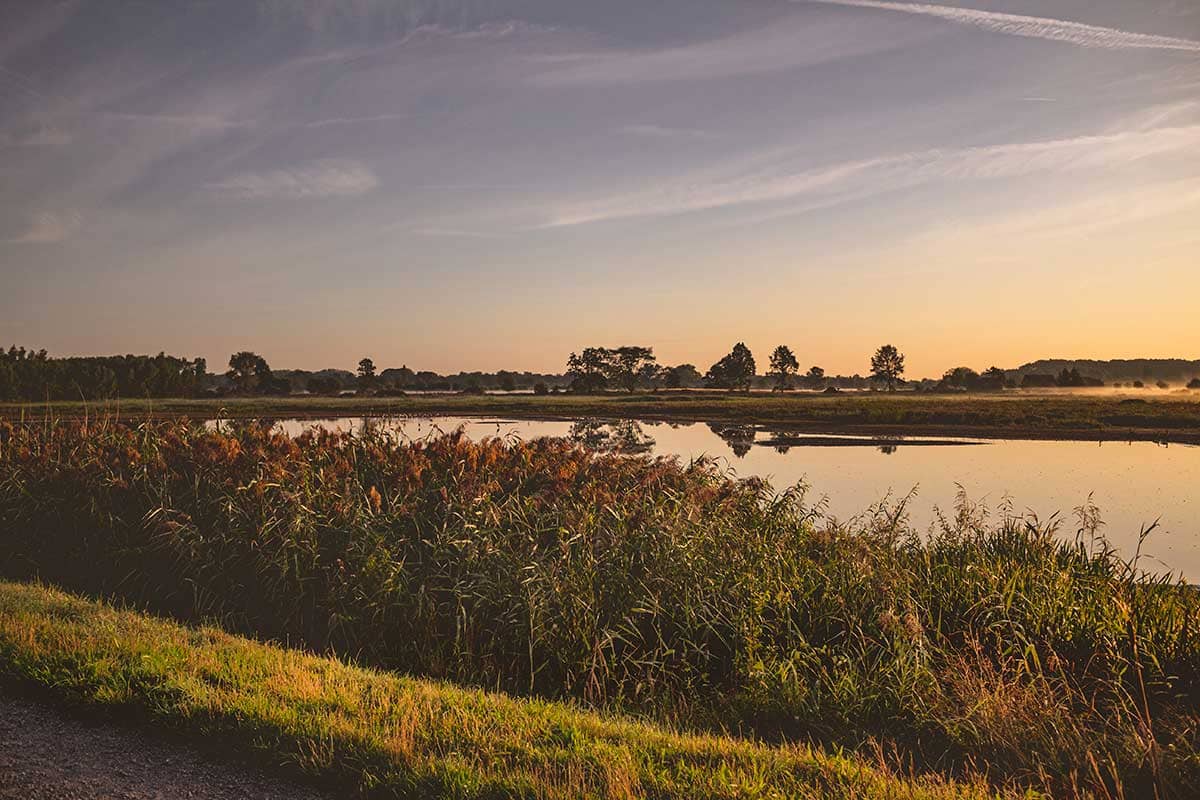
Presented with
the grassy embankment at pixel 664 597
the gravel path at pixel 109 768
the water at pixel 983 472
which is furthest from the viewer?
the water at pixel 983 472

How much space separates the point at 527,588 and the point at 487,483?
2.64m

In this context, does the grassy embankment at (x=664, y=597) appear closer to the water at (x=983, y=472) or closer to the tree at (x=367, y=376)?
the water at (x=983, y=472)

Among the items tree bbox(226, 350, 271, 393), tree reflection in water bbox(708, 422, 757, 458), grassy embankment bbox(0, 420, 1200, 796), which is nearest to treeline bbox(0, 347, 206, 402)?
tree bbox(226, 350, 271, 393)

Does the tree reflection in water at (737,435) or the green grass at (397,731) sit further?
the tree reflection in water at (737,435)

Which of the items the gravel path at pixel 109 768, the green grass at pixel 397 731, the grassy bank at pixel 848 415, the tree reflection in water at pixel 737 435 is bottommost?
the gravel path at pixel 109 768

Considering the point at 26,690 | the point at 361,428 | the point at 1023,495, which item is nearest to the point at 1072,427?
the point at 1023,495

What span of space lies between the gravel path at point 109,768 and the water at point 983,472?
313 inches

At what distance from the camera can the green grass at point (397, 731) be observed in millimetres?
Result: 5059

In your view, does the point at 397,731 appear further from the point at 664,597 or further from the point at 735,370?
the point at 735,370

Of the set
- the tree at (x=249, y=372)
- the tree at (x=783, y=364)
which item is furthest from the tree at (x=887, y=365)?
the tree at (x=249, y=372)

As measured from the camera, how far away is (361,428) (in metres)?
14.8

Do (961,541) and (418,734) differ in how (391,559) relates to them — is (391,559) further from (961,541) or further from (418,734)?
(961,541)

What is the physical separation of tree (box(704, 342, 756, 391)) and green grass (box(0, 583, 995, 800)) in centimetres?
15095

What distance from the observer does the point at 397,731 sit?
5.66m
